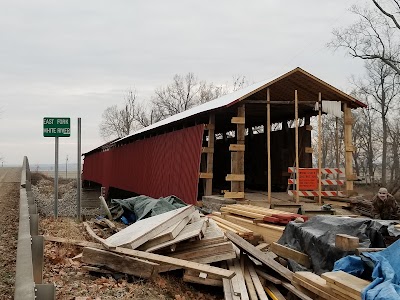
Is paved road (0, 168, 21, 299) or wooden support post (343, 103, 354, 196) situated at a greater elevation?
wooden support post (343, 103, 354, 196)

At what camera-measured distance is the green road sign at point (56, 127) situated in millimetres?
10445

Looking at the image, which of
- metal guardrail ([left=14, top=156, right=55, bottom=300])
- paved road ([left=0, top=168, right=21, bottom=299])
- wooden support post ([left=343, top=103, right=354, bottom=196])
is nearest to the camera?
metal guardrail ([left=14, top=156, right=55, bottom=300])

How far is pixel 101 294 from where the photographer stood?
5.15 m

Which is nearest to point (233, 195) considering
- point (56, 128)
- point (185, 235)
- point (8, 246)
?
point (56, 128)

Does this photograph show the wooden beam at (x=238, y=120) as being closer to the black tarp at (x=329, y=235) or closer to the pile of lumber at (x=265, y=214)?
the pile of lumber at (x=265, y=214)

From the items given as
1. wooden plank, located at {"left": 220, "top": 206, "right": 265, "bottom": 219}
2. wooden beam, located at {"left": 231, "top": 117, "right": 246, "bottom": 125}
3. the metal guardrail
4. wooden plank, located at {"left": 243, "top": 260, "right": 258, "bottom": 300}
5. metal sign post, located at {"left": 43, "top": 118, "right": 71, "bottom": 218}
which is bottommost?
wooden plank, located at {"left": 243, "top": 260, "right": 258, "bottom": 300}

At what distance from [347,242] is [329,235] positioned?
2.44 ft

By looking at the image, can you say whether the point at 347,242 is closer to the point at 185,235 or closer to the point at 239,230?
the point at 185,235

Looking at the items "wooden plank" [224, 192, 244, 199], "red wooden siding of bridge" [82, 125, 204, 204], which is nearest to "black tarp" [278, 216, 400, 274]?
"wooden plank" [224, 192, 244, 199]

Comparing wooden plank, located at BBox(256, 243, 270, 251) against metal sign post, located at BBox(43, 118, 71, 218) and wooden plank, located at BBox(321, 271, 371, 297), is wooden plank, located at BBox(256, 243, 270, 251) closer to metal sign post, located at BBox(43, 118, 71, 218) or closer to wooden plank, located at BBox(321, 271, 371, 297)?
wooden plank, located at BBox(321, 271, 371, 297)

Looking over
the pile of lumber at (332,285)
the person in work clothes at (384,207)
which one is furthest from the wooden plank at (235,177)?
the pile of lumber at (332,285)

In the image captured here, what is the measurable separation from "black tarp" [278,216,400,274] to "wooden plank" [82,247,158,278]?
2.29 metres

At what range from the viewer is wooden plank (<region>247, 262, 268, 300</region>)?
5.52m

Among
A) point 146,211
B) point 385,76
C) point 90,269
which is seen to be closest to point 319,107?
point 146,211
